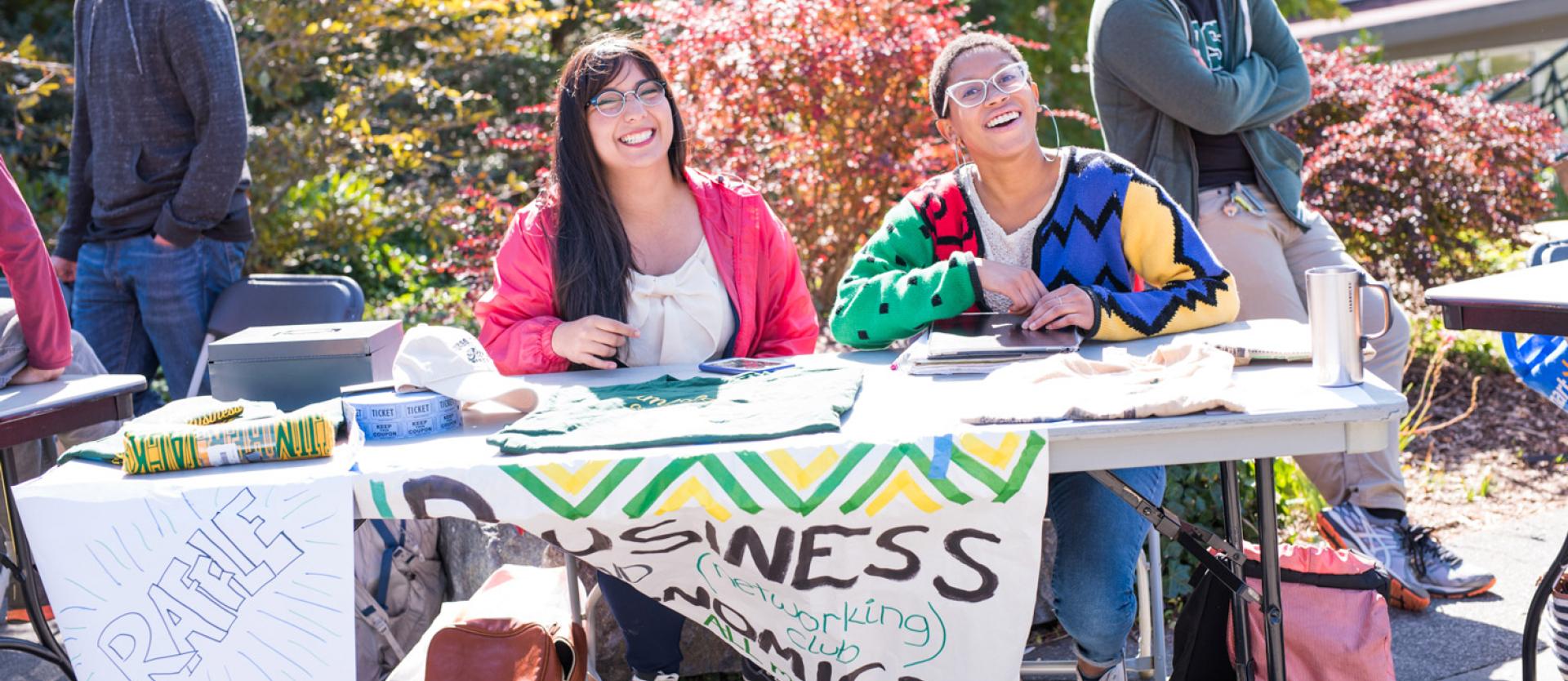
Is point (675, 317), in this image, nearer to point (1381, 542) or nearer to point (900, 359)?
point (900, 359)

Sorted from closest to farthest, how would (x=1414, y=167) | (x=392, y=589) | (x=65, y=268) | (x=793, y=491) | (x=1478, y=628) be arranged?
(x=793, y=491) → (x=1478, y=628) → (x=392, y=589) → (x=65, y=268) → (x=1414, y=167)

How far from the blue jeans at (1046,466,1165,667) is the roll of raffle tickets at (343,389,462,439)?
1.13 metres

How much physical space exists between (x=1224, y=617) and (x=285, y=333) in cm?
192

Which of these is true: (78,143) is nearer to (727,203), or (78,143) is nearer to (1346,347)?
(727,203)

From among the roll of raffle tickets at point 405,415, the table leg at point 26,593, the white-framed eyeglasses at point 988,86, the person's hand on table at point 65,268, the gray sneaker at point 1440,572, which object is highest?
the white-framed eyeglasses at point 988,86

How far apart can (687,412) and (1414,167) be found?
167 inches

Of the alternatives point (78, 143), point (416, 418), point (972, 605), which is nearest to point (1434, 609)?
point (972, 605)

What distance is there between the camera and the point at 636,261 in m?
2.94

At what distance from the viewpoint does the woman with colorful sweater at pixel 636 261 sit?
279 centimetres

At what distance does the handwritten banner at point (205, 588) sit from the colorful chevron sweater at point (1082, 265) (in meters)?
1.24

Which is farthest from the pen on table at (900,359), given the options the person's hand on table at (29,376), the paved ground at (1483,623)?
the person's hand on table at (29,376)

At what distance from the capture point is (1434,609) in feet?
10.8

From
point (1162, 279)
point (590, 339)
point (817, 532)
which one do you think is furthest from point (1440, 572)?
point (590, 339)

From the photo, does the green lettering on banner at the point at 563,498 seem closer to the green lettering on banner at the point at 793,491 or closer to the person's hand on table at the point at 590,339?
the green lettering on banner at the point at 793,491
